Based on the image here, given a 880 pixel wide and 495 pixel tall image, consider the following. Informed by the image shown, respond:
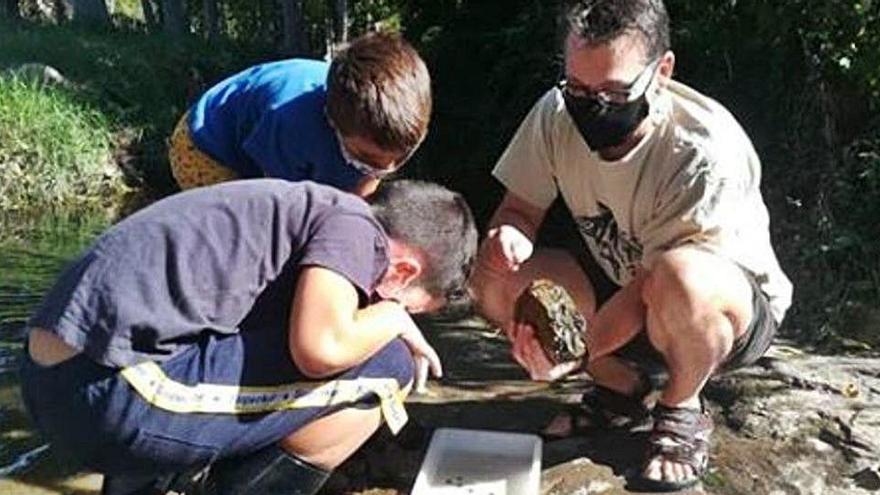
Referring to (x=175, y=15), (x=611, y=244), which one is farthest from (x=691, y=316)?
(x=175, y=15)

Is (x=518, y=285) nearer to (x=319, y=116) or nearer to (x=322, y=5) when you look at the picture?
(x=319, y=116)

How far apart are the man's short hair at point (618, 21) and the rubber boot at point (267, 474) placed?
1066mm

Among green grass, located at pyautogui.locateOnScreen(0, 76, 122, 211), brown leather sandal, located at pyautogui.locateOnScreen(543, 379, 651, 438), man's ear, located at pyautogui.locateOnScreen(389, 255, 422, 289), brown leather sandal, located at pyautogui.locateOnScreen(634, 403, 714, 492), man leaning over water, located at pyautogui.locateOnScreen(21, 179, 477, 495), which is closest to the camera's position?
man leaning over water, located at pyautogui.locateOnScreen(21, 179, 477, 495)

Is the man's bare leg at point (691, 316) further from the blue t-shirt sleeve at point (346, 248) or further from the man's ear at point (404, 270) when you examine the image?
the blue t-shirt sleeve at point (346, 248)

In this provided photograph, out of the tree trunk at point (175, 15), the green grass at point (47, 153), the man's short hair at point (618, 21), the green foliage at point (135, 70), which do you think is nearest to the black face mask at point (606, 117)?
the man's short hair at point (618, 21)

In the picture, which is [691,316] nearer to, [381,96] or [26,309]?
[381,96]

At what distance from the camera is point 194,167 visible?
3.05 m

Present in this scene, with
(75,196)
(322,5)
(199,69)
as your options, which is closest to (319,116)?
(75,196)

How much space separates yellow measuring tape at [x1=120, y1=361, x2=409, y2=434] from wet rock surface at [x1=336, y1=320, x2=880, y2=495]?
18.8 inches

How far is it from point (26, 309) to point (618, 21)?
301 centimetres

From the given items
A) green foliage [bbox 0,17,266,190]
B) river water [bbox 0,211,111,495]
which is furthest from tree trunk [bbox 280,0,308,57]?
river water [bbox 0,211,111,495]

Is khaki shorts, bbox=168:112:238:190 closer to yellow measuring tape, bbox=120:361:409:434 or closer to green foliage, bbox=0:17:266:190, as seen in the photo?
yellow measuring tape, bbox=120:361:409:434

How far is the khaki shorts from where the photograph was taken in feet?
9.87

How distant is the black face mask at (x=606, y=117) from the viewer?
2637 millimetres
